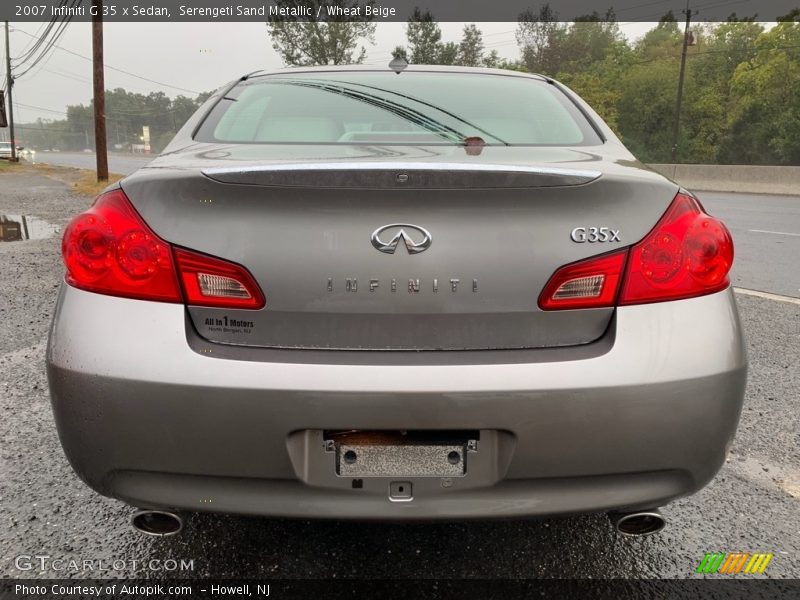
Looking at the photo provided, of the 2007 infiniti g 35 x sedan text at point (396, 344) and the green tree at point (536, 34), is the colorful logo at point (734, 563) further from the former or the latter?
the green tree at point (536, 34)

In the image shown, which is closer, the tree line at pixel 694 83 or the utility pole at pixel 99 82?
the utility pole at pixel 99 82

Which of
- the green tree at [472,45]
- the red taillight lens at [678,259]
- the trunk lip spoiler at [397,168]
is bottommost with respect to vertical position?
the red taillight lens at [678,259]

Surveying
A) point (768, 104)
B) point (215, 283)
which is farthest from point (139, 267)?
point (768, 104)

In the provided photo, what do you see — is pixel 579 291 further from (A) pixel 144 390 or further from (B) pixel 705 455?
(A) pixel 144 390

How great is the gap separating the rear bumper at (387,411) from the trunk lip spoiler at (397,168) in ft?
1.14

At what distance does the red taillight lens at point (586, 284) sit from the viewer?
59.6 inches

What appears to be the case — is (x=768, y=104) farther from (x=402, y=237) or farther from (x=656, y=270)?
(x=402, y=237)

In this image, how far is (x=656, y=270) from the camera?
1554 millimetres

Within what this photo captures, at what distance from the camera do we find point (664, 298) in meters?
1.55

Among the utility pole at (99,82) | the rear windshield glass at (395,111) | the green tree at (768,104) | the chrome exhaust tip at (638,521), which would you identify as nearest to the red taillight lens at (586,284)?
the chrome exhaust tip at (638,521)

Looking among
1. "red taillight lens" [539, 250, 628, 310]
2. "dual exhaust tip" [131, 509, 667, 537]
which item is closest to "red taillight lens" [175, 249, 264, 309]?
"dual exhaust tip" [131, 509, 667, 537]

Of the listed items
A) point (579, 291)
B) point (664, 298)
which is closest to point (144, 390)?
point (579, 291)

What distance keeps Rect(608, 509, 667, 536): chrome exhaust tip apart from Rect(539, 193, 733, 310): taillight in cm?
54

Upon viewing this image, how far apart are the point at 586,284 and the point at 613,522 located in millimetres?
625
